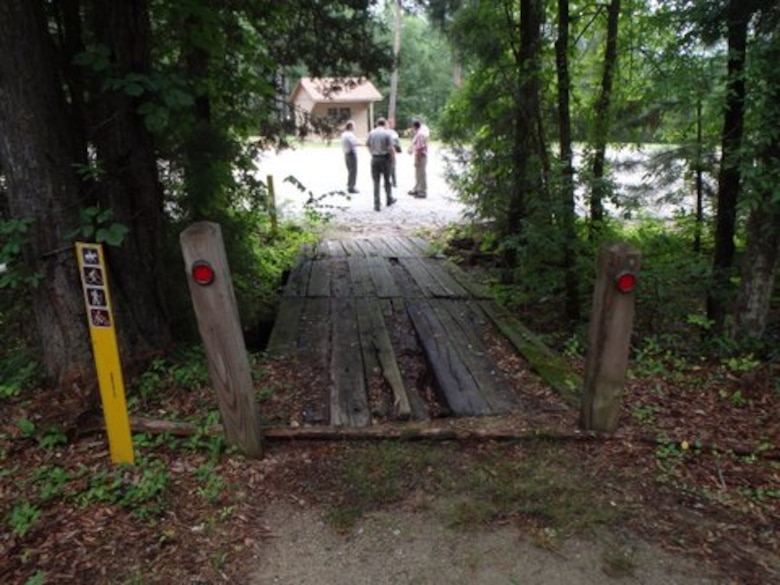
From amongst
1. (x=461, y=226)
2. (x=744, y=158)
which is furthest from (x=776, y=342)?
(x=461, y=226)

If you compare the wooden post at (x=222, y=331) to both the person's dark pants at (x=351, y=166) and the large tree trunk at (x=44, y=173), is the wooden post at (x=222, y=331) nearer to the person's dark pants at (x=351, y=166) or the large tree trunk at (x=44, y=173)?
the large tree trunk at (x=44, y=173)

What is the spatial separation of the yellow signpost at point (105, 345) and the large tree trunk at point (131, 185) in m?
1.12

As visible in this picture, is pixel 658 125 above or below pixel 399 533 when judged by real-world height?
above

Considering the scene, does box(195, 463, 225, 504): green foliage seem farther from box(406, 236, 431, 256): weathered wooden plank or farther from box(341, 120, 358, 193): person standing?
box(341, 120, 358, 193): person standing

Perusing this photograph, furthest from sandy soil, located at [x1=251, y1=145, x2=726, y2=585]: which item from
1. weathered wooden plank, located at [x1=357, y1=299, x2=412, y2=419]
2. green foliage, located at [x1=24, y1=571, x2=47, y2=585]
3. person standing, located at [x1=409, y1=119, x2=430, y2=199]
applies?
person standing, located at [x1=409, y1=119, x2=430, y2=199]

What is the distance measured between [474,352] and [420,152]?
11202 millimetres

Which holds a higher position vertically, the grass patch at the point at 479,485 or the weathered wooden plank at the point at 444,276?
the weathered wooden plank at the point at 444,276

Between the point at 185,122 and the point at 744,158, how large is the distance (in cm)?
434

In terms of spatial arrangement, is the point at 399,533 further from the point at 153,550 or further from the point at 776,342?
the point at 776,342

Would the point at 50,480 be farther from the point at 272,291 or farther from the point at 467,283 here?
the point at 467,283

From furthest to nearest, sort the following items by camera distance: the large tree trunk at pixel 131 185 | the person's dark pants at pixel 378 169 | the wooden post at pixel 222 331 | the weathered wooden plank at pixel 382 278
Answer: the person's dark pants at pixel 378 169
the weathered wooden plank at pixel 382 278
the large tree trunk at pixel 131 185
the wooden post at pixel 222 331

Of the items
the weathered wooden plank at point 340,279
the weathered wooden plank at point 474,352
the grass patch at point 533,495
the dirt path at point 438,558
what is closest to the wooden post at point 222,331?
the dirt path at point 438,558

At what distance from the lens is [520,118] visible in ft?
24.4

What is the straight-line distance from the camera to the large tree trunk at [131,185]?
4.03m
